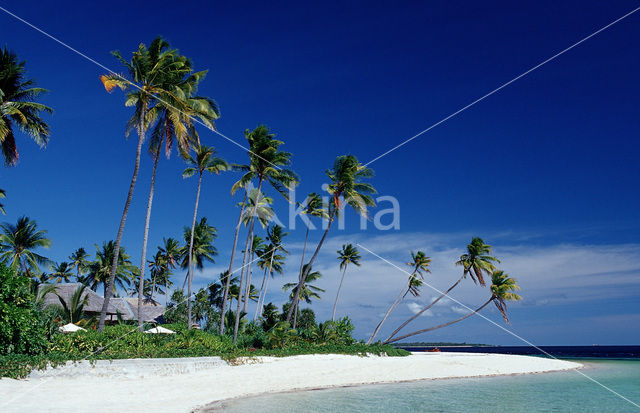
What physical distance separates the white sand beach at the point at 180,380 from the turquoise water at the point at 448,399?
1213 millimetres

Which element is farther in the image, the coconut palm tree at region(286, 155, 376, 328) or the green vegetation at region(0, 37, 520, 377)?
the coconut palm tree at region(286, 155, 376, 328)

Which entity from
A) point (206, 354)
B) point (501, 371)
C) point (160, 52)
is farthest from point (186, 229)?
point (501, 371)

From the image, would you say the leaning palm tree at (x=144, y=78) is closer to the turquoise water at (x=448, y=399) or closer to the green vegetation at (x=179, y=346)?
the green vegetation at (x=179, y=346)

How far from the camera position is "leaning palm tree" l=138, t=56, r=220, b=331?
2173 centimetres

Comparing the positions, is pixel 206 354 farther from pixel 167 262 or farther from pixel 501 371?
pixel 167 262

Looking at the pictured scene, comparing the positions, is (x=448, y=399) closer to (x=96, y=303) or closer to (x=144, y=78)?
(x=144, y=78)

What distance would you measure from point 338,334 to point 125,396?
57.4ft

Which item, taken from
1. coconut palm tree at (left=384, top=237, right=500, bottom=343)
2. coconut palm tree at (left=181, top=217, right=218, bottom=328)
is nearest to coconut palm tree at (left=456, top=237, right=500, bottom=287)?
coconut palm tree at (left=384, top=237, right=500, bottom=343)

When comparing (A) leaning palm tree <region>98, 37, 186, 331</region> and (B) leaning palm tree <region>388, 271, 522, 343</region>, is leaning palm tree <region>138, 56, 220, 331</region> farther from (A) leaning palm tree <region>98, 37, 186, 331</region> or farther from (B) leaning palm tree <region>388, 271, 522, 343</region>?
(B) leaning palm tree <region>388, 271, 522, 343</region>

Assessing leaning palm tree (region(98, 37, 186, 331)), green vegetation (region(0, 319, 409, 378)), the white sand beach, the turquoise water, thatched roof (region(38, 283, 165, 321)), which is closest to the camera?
the white sand beach

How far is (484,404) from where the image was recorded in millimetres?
13883

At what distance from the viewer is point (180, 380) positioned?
1420 centimetres

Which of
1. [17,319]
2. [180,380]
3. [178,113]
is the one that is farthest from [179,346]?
[178,113]

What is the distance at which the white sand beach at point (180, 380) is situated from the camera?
9.99m
